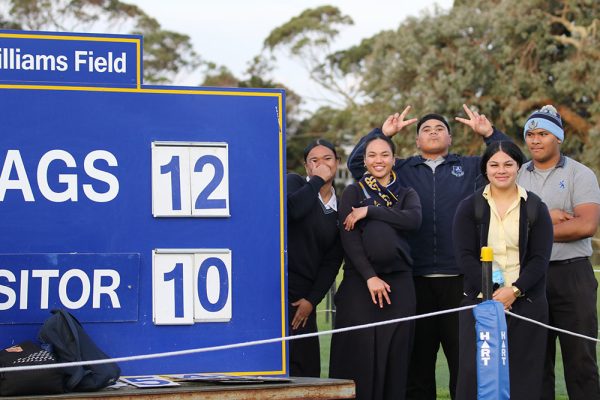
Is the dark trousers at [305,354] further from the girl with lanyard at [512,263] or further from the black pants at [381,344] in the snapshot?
the girl with lanyard at [512,263]

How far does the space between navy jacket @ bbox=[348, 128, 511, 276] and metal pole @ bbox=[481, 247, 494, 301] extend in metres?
1.27

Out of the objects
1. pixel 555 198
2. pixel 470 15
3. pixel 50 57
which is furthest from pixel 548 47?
pixel 50 57

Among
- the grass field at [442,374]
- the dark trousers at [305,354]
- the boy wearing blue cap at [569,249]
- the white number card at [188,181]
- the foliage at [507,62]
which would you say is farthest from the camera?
the foliage at [507,62]

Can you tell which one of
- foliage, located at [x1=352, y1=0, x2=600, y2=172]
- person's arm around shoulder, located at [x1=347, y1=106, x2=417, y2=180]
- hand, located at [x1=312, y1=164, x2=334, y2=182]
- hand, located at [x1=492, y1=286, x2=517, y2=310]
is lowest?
hand, located at [x1=492, y1=286, x2=517, y2=310]

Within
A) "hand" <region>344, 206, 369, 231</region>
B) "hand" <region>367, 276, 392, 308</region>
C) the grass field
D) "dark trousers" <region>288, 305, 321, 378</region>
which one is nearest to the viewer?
"hand" <region>367, 276, 392, 308</region>

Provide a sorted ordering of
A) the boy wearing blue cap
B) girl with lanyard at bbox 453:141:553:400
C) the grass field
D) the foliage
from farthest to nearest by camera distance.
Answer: the foliage
the grass field
the boy wearing blue cap
girl with lanyard at bbox 453:141:553:400

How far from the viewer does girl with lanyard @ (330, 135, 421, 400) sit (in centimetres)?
645

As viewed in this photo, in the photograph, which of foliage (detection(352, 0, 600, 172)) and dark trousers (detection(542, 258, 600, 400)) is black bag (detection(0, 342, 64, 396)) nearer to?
dark trousers (detection(542, 258, 600, 400))

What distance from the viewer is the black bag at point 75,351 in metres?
4.93

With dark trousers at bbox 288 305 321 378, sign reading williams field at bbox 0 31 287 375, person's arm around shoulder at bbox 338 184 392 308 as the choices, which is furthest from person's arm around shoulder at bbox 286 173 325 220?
sign reading williams field at bbox 0 31 287 375

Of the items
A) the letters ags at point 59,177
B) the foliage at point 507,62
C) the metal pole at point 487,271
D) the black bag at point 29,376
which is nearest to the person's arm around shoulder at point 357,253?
the metal pole at point 487,271

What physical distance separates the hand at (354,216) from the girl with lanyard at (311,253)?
0.91 feet

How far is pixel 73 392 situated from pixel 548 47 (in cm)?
3029

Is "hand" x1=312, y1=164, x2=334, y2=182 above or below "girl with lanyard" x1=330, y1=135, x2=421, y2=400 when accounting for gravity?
above
